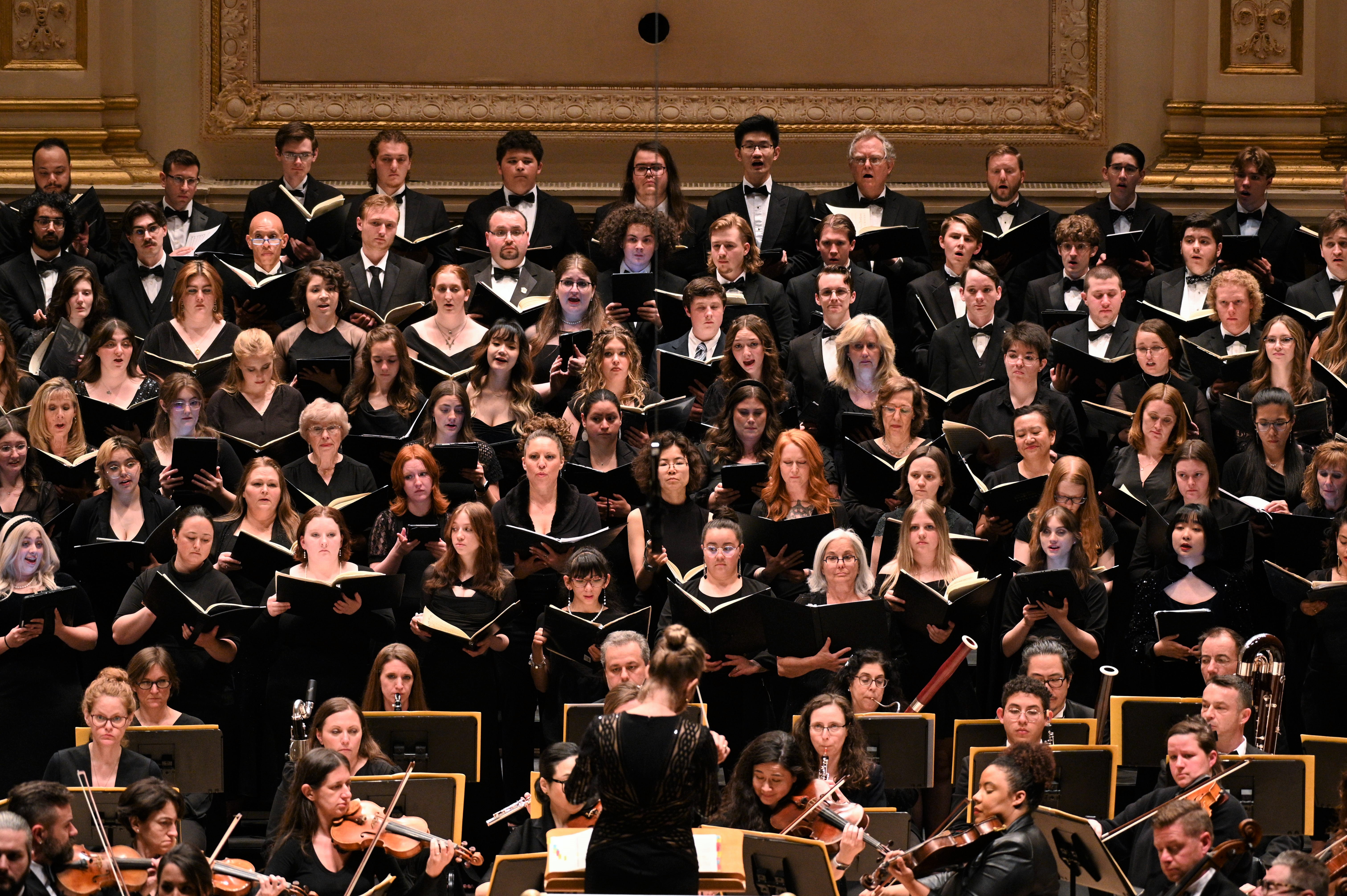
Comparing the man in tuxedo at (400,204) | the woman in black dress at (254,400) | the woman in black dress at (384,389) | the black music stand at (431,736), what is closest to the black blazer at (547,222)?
the man in tuxedo at (400,204)

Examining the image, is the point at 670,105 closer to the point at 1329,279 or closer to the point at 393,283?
the point at 393,283

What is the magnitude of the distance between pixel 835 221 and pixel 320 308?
76.7 inches

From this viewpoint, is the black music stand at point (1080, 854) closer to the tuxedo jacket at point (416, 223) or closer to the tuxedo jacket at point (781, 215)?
the tuxedo jacket at point (781, 215)

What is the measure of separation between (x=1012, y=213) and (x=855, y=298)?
1083 mm

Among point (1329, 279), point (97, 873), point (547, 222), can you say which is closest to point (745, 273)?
point (547, 222)

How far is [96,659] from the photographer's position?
6.25 m

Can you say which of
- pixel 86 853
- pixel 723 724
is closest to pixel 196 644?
pixel 86 853

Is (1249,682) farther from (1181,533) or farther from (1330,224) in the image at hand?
(1330,224)

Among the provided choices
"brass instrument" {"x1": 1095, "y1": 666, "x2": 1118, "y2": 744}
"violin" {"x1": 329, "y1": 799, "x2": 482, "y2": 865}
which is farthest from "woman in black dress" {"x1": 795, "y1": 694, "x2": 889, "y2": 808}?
"violin" {"x1": 329, "y1": 799, "x2": 482, "y2": 865}

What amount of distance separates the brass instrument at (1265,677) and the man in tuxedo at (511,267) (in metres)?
3.02

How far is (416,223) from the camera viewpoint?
8.31 meters

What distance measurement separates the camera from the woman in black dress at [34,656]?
5.93 meters

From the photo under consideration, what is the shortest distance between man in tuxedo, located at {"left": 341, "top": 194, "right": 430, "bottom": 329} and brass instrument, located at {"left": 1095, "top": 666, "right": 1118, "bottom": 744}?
306 centimetres

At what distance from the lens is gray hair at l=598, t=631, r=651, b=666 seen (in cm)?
568
